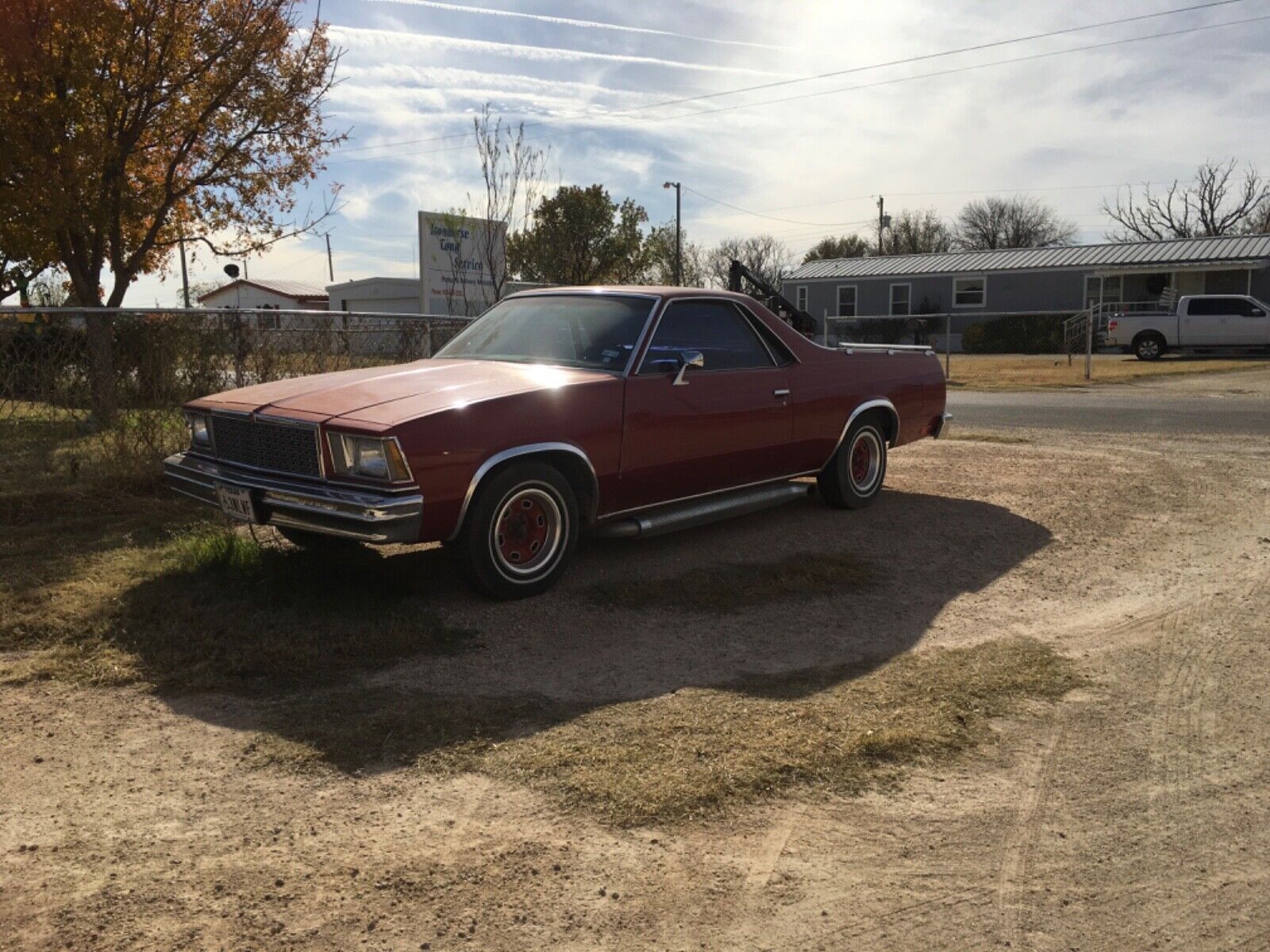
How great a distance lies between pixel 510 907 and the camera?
2.70 metres

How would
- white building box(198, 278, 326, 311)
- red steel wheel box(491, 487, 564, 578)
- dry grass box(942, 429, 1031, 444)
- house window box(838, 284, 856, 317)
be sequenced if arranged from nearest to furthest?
red steel wheel box(491, 487, 564, 578)
dry grass box(942, 429, 1031, 444)
house window box(838, 284, 856, 317)
white building box(198, 278, 326, 311)

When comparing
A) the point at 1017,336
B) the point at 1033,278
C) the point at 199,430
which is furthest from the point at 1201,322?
the point at 199,430

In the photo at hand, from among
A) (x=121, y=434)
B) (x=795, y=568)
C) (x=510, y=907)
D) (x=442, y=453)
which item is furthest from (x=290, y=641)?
(x=121, y=434)

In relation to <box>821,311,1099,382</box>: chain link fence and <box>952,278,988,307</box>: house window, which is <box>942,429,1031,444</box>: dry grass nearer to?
<box>821,311,1099,382</box>: chain link fence

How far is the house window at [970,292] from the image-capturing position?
42531 millimetres

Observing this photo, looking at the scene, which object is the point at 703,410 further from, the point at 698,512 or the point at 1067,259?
the point at 1067,259

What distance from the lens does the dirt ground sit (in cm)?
264

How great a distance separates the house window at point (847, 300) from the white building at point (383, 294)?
762 inches

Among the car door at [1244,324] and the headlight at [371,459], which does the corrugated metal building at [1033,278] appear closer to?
the car door at [1244,324]

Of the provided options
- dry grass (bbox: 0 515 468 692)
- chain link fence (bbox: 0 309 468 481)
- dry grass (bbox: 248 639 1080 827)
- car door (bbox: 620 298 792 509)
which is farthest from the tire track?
chain link fence (bbox: 0 309 468 481)

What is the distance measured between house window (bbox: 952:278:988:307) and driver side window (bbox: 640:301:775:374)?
126ft

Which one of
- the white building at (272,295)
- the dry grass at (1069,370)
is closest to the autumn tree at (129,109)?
the dry grass at (1069,370)

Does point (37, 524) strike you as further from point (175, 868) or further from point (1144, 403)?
point (1144, 403)

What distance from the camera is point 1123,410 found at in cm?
1580
